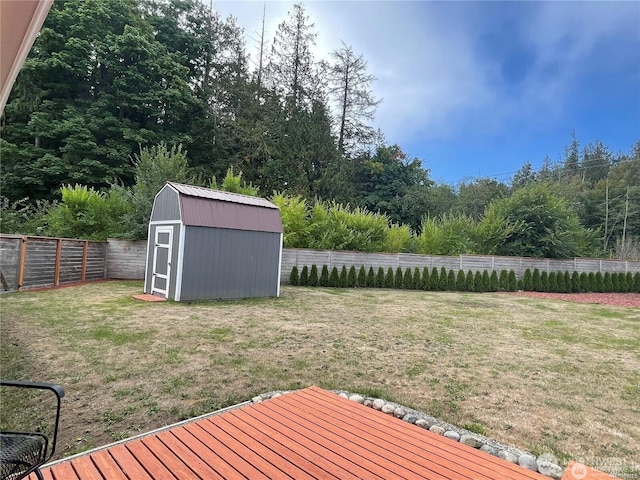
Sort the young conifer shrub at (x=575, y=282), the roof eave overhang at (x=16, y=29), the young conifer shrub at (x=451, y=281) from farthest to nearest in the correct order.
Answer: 1. the young conifer shrub at (x=575, y=282)
2. the young conifer shrub at (x=451, y=281)
3. the roof eave overhang at (x=16, y=29)

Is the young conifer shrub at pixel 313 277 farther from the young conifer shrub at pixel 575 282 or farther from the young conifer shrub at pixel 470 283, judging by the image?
the young conifer shrub at pixel 575 282

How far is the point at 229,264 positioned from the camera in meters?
8.16

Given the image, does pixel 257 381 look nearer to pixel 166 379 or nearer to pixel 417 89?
pixel 166 379

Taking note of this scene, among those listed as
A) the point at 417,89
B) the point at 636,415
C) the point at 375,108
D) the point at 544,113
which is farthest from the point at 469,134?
the point at 636,415

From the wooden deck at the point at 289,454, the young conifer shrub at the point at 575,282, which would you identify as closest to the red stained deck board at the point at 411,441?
the wooden deck at the point at 289,454

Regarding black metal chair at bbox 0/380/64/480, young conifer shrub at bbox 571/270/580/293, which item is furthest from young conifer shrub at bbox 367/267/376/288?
black metal chair at bbox 0/380/64/480

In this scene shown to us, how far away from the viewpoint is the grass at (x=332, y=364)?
256cm

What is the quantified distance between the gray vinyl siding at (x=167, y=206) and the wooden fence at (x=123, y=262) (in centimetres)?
278

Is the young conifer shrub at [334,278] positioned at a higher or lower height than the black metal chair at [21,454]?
lower

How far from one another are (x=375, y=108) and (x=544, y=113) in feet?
33.9

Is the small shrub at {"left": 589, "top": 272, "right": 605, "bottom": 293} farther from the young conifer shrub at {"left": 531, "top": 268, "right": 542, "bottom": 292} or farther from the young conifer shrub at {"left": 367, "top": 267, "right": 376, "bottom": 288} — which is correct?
the young conifer shrub at {"left": 367, "top": 267, "right": 376, "bottom": 288}

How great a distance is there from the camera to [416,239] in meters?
14.4

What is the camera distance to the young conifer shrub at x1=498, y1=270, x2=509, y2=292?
12531mm

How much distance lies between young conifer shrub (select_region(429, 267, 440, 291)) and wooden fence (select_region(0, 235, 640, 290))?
43 centimetres
